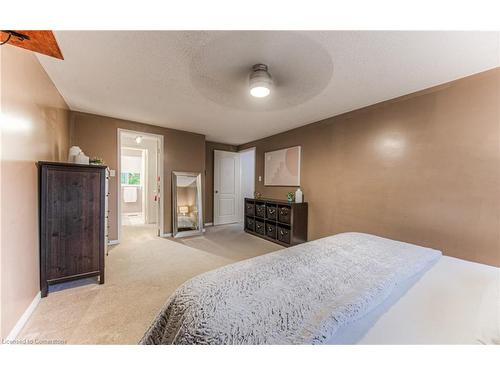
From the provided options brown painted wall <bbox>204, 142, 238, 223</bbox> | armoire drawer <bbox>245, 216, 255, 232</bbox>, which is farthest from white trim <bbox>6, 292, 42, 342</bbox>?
brown painted wall <bbox>204, 142, 238, 223</bbox>

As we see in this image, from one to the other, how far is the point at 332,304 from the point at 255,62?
183cm

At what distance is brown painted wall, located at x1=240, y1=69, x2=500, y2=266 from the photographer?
1.83 metres

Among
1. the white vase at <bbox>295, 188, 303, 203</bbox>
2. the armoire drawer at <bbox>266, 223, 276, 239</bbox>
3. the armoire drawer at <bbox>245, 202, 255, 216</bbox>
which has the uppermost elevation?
the white vase at <bbox>295, 188, 303, 203</bbox>

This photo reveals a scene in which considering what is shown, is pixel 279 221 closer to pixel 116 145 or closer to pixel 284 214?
pixel 284 214

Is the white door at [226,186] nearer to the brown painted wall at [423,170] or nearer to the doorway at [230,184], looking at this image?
the doorway at [230,184]

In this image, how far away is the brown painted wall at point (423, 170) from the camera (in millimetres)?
1825

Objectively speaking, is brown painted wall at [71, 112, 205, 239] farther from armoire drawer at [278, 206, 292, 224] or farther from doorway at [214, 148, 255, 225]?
armoire drawer at [278, 206, 292, 224]

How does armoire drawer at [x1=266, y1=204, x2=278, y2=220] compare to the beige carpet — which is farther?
armoire drawer at [x1=266, y1=204, x2=278, y2=220]

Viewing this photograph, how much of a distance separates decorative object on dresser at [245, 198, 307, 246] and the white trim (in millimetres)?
3112

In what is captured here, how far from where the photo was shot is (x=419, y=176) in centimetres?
225

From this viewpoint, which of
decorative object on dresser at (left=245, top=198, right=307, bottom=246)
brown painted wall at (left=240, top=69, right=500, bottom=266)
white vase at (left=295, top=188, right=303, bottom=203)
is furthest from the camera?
white vase at (left=295, top=188, right=303, bottom=203)

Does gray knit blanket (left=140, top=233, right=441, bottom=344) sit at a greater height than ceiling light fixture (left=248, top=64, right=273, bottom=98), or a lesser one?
lesser
